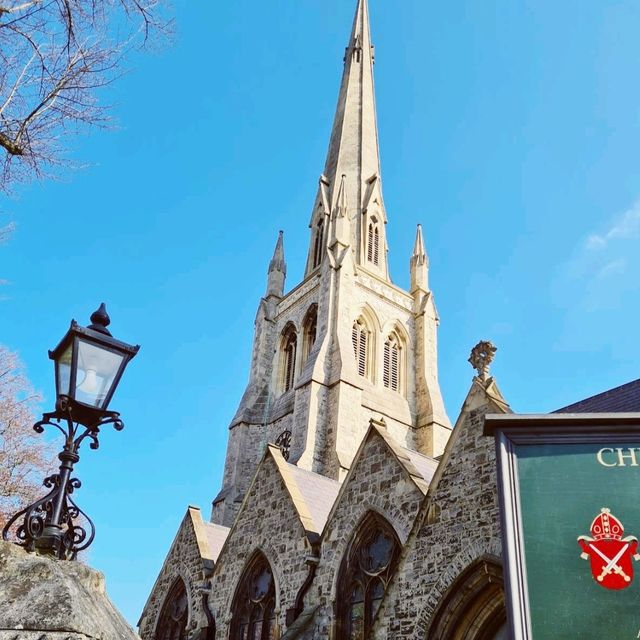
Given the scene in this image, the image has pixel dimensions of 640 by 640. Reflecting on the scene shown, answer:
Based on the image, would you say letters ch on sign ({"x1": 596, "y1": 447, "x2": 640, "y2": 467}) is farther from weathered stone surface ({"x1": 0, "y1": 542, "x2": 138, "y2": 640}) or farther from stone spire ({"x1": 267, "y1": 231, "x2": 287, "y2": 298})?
stone spire ({"x1": 267, "y1": 231, "x2": 287, "y2": 298})

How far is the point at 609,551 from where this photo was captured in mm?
4141

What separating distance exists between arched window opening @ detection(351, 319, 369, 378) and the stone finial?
27184mm

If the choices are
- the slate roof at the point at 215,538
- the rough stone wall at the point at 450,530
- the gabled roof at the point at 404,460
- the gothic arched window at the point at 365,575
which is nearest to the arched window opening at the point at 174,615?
the slate roof at the point at 215,538

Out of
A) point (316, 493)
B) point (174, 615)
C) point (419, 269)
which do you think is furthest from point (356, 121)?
point (174, 615)

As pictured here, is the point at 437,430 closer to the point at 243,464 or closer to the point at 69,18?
the point at 243,464

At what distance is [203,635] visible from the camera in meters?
15.0

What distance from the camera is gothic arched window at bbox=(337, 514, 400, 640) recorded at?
11555 mm

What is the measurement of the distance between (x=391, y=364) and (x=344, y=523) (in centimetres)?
2724

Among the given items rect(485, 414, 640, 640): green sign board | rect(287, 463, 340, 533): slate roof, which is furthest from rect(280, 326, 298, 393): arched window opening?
rect(485, 414, 640, 640): green sign board

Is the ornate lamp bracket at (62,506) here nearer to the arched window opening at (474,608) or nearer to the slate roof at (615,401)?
the arched window opening at (474,608)

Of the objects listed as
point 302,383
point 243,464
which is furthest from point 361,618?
point 243,464

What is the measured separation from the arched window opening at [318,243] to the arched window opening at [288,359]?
20.0ft

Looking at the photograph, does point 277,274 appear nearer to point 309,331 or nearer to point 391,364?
point 309,331

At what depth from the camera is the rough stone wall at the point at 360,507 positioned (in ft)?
37.8
